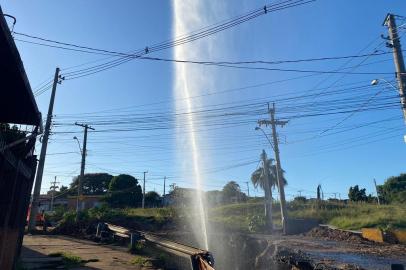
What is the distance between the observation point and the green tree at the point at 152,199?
72537 millimetres

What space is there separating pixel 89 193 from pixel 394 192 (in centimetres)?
6789

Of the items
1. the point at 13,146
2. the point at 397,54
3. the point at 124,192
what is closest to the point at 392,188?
the point at 124,192

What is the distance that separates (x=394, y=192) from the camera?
70.8 meters

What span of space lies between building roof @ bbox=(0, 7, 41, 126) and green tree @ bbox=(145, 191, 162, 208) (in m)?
65.1

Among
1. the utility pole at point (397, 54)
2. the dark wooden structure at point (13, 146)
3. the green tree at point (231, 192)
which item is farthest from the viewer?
the green tree at point (231, 192)

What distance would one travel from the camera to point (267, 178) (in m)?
43.8

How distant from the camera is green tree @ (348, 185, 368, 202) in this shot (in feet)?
226

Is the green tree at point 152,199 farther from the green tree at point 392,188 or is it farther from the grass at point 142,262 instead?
the grass at point 142,262

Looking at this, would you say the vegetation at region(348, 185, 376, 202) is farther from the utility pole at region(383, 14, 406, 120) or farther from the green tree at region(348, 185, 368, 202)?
the utility pole at region(383, 14, 406, 120)

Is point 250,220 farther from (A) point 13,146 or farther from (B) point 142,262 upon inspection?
(A) point 13,146

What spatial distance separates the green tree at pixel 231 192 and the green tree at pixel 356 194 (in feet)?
81.0

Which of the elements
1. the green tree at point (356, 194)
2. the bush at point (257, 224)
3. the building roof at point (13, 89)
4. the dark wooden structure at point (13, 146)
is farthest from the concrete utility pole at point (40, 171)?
the green tree at point (356, 194)

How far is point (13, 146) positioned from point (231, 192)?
85082 mm

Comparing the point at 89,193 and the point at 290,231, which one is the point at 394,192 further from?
the point at 89,193
